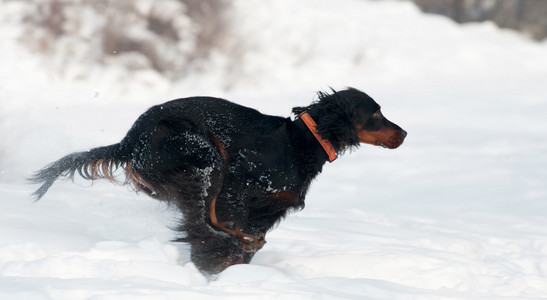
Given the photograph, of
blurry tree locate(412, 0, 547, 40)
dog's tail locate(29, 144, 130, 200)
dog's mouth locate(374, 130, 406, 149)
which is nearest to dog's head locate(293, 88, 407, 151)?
dog's mouth locate(374, 130, 406, 149)

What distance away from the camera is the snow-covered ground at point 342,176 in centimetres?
264

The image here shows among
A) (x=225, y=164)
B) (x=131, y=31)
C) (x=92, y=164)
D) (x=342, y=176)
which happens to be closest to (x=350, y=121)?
(x=225, y=164)

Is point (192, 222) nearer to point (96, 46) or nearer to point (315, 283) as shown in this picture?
point (315, 283)

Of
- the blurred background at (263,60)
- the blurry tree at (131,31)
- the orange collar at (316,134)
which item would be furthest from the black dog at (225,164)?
the blurry tree at (131,31)

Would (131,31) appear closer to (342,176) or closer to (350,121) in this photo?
(342,176)

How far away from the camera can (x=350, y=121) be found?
10.2 ft

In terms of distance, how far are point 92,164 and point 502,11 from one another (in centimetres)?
1727

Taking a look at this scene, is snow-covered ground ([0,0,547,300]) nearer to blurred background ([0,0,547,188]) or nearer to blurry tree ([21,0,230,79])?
blurred background ([0,0,547,188])

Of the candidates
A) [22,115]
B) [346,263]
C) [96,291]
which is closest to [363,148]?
[22,115]

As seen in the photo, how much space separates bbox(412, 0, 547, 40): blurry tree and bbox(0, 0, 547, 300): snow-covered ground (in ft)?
8.84

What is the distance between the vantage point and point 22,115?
538 cm

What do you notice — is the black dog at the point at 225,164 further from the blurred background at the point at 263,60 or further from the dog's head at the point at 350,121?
the blurred background at the point at 263,60

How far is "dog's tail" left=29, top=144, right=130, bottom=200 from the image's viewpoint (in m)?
3.09

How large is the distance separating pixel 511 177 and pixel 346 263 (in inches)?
154
